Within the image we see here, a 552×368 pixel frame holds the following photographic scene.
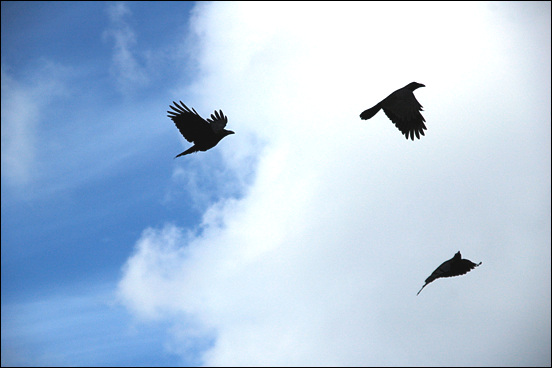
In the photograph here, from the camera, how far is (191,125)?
1498cm

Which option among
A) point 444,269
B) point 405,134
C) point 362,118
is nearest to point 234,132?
point 362,118

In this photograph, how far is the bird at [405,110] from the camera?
1550 centimetres

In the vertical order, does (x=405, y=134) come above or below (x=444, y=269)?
above

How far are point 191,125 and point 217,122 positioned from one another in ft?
2.88

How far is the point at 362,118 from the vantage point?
47.3ft

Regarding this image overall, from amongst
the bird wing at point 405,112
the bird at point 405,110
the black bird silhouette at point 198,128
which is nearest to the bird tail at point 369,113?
the bird at point 405,110

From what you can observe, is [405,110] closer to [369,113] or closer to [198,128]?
[369,113]

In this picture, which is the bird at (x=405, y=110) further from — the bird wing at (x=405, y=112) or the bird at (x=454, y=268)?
the bird at (x=454, y=268)

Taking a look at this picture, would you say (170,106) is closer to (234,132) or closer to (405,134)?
(234,132)

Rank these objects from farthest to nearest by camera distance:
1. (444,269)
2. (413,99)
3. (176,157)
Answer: (413,99) → (176,157) → (444,269)

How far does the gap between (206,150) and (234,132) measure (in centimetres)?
122

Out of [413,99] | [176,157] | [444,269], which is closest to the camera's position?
[444,269]

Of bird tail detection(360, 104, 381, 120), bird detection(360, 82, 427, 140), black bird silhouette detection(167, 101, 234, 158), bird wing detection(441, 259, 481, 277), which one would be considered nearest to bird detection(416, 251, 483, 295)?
bird wing detection(441, 259, 481, 277)

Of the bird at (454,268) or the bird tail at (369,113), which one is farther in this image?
the bird tail at (369,113)
